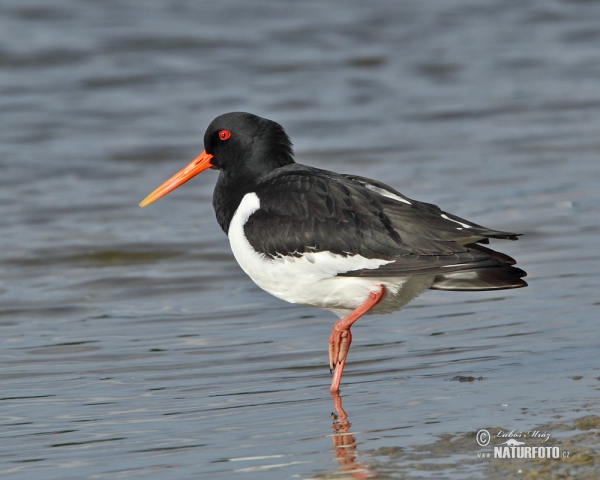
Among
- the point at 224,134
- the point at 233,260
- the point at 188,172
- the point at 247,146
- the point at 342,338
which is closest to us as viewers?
the point at 342,338

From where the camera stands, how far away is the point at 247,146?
564cm

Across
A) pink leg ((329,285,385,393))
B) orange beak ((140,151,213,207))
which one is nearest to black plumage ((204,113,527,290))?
pink leg ((329,285,385,393))

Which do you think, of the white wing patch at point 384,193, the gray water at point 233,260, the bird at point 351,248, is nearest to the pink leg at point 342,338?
the bird at point 351,248

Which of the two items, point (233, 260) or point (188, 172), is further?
point (233, 260)

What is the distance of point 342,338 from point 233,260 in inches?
122

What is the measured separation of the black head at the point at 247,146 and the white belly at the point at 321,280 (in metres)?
0.53

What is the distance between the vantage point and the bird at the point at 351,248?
4.70 m

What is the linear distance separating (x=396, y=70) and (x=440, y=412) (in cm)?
1107

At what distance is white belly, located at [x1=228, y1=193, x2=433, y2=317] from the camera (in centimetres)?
482

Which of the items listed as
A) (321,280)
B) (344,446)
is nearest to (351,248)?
(321,280)

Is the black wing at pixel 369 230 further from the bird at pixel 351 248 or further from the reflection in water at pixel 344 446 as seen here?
the reflection in water at pixel 344 446

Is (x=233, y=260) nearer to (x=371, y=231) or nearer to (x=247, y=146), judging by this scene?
(x=247, y=146)

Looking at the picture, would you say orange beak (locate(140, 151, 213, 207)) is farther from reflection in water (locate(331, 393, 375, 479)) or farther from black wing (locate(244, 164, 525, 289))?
reflection in water (locate(331, 393, 375, 479))

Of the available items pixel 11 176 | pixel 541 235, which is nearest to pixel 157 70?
pixel 11 176
